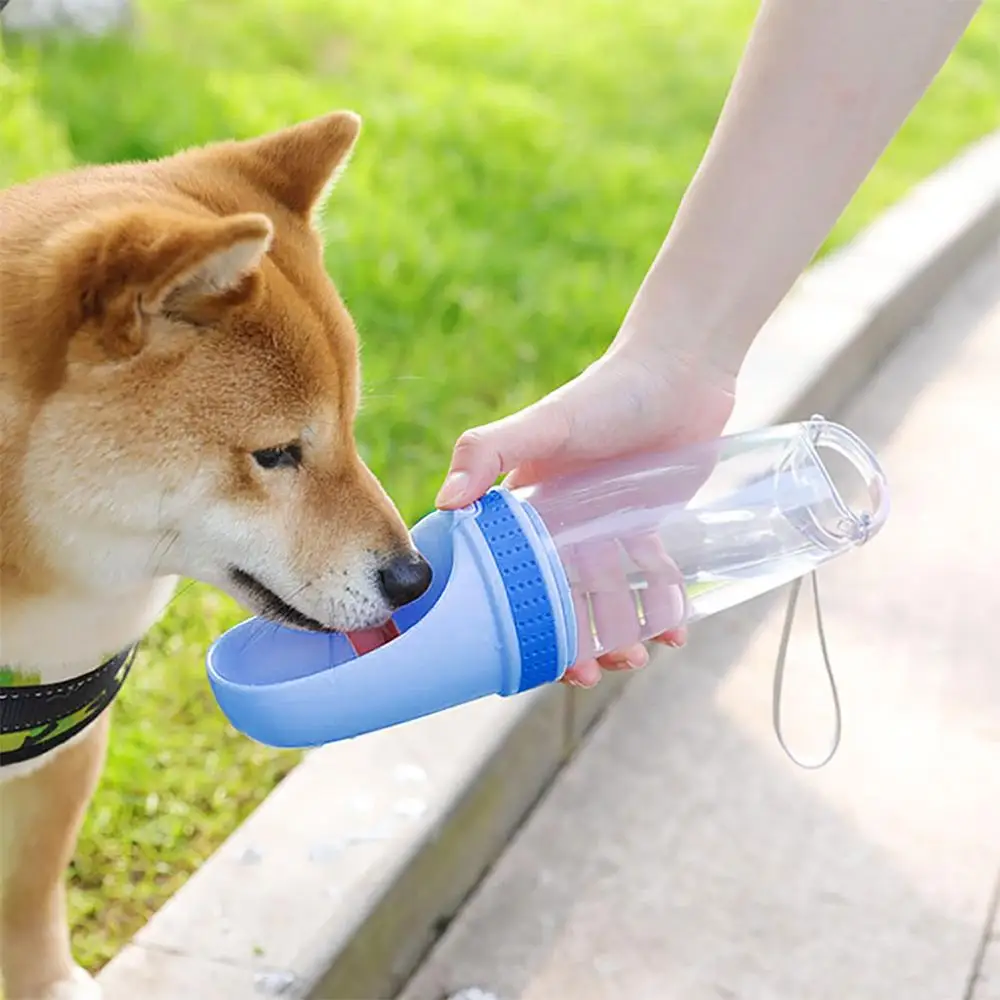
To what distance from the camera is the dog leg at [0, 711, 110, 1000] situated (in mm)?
1614

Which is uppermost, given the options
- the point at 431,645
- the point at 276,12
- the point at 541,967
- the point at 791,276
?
the point at 791,276

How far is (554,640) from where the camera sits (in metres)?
1.33

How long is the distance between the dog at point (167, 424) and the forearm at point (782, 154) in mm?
407

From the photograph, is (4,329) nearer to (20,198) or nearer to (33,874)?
(20,198)

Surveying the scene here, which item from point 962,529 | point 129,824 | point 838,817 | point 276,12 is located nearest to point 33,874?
point 129,824

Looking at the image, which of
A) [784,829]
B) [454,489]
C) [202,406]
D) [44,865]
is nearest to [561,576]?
[454,489]

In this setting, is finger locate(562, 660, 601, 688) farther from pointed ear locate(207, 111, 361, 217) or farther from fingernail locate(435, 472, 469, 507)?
pointed ear locate(207, 111, 361, 217)

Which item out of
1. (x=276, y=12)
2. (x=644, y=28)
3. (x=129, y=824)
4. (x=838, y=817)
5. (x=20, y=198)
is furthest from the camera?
(x=644, y=28)

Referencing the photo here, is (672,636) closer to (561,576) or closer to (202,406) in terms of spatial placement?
(561,576)

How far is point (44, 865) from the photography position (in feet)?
5.40

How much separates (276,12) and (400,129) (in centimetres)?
109

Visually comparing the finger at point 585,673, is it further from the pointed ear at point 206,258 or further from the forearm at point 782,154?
the pointed ear at point 206,258

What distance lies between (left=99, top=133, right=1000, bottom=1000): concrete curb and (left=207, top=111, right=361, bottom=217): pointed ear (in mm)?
737

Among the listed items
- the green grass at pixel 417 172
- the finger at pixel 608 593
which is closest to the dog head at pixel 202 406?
the finger at pixel 608 593
